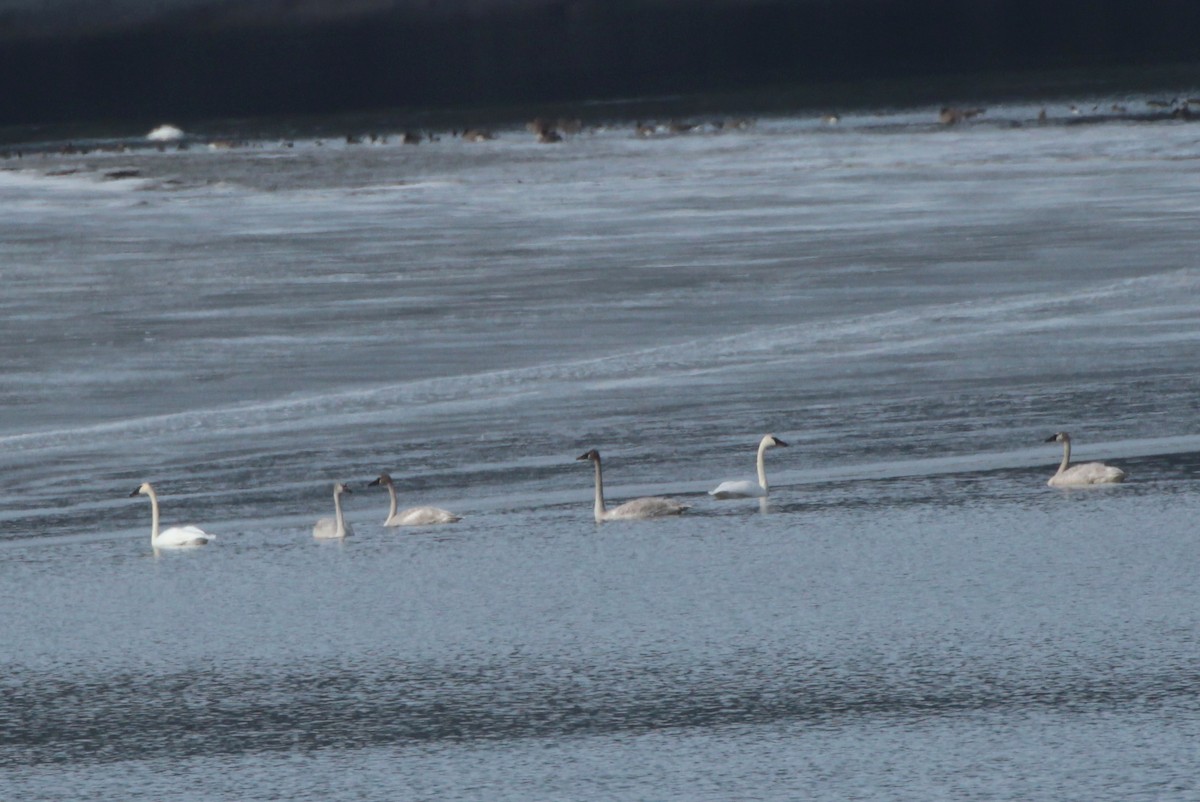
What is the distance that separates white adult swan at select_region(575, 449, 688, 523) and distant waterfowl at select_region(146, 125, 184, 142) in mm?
57566

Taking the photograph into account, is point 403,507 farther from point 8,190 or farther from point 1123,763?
point 8,190

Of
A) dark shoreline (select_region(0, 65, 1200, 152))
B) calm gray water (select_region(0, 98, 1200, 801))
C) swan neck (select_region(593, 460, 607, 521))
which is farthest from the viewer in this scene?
dark shoreline (select_region(0, 65, 1200, 152))

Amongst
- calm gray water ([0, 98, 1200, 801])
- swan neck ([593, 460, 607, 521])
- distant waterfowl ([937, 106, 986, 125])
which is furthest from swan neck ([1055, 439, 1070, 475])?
distant waterfowl ([937, 106, 986, 125])

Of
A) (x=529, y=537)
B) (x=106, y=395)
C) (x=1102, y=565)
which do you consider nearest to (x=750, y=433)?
(x=529, y=537)

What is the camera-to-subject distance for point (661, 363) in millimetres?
25250

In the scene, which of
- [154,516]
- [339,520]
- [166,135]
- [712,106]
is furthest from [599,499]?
[712,106]

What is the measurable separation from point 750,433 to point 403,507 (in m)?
3.74

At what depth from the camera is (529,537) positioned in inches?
696

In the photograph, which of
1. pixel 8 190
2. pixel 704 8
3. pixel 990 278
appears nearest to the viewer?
pixel 990 278

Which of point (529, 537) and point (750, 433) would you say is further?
point (750, 433)

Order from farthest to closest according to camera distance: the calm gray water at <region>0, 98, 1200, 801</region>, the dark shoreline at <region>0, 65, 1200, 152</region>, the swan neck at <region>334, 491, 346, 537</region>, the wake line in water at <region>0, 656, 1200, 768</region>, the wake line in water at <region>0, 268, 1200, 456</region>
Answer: the dark shoreline at <region>0, 65, 1200, 152</region>
the wake line in water at <region>0, 268, 1200, 456</region>
the swan neck at <region>334, 491, 346, 537</region>
the wake line in water at <region>0, 656, 1200, 768</region>
the calm gray water at <region>0, 98, 1200, 801</region>

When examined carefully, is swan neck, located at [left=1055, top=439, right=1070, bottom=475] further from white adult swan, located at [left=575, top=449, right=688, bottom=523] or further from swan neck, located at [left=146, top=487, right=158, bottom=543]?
swan neck, located at [left=146, top=487, right=158, bottom=543]

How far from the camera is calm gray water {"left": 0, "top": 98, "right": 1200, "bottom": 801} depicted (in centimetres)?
1265

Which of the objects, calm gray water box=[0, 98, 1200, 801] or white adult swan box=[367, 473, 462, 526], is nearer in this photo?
calm gray water box=[0, 98, 1200, 801]
